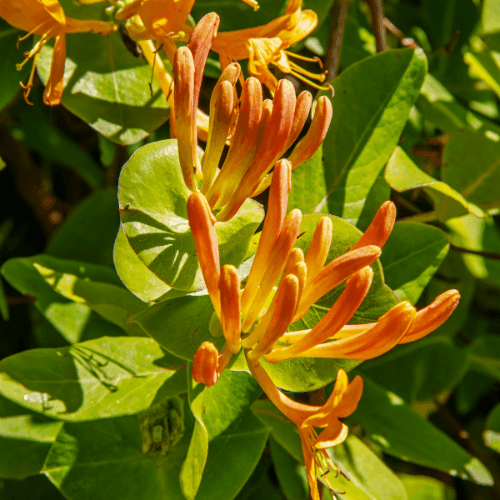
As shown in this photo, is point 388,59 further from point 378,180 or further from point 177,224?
point 177,224

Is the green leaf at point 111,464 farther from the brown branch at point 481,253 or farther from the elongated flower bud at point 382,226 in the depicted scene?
the brown branch at point 481,253

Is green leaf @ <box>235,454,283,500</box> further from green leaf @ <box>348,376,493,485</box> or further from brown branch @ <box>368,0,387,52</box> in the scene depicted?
brown branch @ <box>368,0,387,52</box>

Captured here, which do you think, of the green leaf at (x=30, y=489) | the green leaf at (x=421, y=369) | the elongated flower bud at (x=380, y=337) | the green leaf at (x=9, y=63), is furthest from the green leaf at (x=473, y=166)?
the green leaf at (x=30, y=489)

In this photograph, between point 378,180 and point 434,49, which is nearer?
point 378,180

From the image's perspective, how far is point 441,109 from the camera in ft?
3.34

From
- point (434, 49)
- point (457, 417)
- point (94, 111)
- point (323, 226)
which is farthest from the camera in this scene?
point (457, 417)

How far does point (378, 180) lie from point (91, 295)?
0.43 m

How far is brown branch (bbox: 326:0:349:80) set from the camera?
32.6 inches

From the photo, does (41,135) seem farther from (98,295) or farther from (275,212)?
(275,212)

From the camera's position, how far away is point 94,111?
76 centimetres

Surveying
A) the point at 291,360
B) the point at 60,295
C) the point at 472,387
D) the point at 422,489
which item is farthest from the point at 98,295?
the point at 472,387

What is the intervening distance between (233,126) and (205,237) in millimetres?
156

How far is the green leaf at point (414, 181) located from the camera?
76 cm

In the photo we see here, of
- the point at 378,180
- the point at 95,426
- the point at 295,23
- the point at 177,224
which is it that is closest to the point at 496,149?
the point at 378,180
